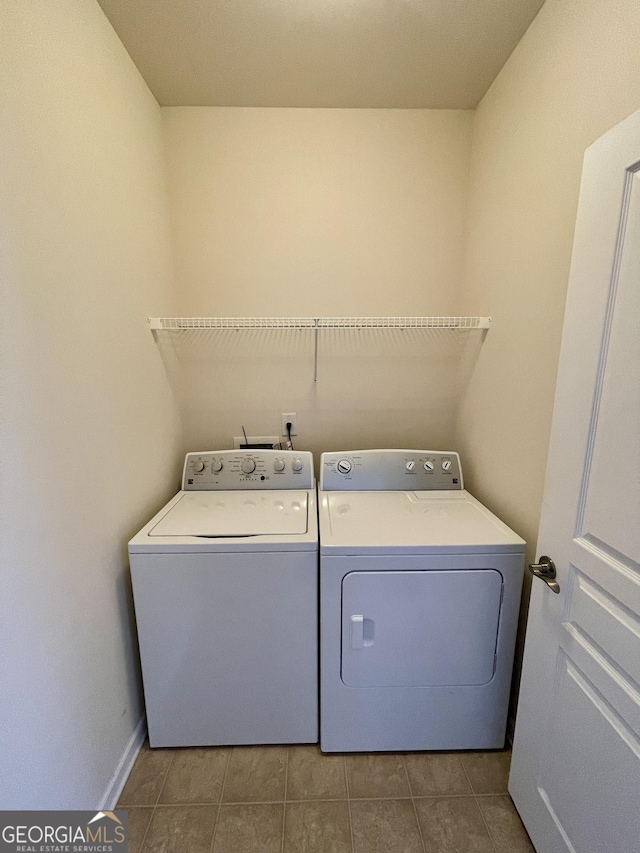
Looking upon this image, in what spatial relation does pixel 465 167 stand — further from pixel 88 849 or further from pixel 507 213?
pixel 88 849

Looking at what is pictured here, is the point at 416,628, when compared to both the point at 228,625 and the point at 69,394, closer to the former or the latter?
the point at 228,625

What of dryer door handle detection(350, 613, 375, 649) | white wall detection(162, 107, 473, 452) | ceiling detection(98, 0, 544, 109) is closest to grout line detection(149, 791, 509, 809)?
dryer door handle detection(350, 613, 375, 649)

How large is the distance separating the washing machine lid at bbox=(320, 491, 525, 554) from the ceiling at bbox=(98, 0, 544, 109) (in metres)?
1.80

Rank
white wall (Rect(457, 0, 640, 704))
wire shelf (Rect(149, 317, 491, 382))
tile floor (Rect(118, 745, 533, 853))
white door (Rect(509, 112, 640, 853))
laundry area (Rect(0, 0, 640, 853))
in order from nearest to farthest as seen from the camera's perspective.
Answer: white door (Rect(509, 112, 640, 853))
laundry area (Rect(0, 0, 640, 853))
white wall (Rect(457, 0, 640, 704))
tile floor (Rect(118, 745, 533, 853))
wire shelf (Rect(149, 317, 491, 382))

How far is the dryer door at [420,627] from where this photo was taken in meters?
1.27

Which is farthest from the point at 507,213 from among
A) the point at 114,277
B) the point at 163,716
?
the point at 163,716

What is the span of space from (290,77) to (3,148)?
4.10 ft

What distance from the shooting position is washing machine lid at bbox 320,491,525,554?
49.1 inches

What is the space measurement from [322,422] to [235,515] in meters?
0.78

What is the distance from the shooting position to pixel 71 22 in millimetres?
1073

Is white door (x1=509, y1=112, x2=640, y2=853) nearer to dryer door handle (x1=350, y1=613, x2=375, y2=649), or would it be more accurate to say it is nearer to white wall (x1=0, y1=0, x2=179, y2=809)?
dryer door handle (x1=350, y1=613, x2=375, y2=649)

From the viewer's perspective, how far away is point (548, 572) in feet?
3.32

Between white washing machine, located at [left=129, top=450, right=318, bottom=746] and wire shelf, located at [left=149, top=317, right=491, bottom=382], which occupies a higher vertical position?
wire shelf, located at [left=149, top=317, right=491, bottom=382]

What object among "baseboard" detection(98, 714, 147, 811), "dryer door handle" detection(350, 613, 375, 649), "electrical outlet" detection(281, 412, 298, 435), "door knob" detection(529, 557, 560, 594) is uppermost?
"electrical outlet" detection(281, 412, 298, 435)
